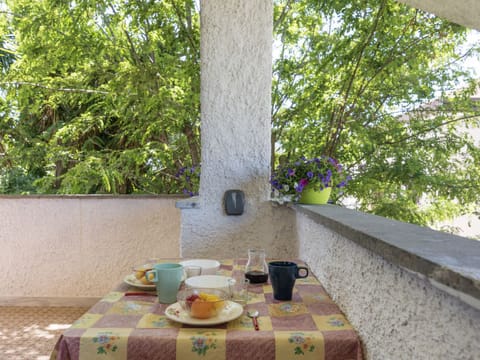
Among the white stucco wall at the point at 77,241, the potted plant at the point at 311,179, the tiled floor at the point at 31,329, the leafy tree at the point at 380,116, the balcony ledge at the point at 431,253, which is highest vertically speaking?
the leafy tree at the point at 380,116

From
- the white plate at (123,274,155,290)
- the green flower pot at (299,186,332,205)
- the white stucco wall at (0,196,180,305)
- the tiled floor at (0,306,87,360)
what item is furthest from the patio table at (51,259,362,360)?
the white stucco wall at (0,196,180,305)

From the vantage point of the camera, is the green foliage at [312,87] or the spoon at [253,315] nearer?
the spoon at [253,315]

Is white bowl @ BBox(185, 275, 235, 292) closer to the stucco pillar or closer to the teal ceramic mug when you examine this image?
the teal ceramic mug

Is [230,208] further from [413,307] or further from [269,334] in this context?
[413,307]

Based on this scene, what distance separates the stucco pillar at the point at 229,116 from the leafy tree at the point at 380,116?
1666 mm

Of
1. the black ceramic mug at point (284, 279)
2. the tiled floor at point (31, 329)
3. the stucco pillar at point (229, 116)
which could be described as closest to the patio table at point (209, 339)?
the black ceramic mug at point (284, 279)

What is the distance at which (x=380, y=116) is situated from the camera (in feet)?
13.1

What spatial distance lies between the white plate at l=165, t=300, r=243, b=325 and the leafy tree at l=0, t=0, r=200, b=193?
2712 millimetres

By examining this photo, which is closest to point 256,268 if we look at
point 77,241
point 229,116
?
point 229,116

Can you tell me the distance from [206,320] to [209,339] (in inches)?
3.2

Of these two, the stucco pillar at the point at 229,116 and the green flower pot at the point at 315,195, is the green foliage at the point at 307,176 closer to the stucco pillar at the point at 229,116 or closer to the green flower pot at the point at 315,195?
the green flower pot at the point at 315,195

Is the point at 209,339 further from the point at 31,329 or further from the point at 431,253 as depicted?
the point at 31,329

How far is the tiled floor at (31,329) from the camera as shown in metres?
2.45

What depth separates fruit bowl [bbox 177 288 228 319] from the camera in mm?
967
